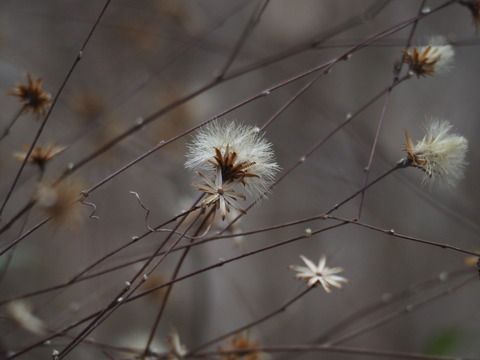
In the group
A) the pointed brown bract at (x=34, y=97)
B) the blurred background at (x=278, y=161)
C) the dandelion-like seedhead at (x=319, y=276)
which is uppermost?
the blurred background at (x=278, y=161)

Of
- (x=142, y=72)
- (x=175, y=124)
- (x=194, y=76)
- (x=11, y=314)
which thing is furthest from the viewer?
(x=194, y=76)

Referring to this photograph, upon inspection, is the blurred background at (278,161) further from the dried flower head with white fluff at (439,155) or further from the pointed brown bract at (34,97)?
the dried flower head with white fluff at (439,155)

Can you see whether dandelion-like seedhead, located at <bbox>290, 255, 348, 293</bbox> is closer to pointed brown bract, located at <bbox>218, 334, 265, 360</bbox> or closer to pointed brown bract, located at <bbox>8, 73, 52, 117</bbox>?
pointed brown bract, located at <bbox>218, 334, 265, 360</bbox>

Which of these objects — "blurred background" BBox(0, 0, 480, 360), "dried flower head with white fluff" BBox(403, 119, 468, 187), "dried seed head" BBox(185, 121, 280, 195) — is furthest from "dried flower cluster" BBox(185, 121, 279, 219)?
"blurred background" BBox(0, 0, 480, 360)

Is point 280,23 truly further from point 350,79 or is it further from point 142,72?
point 142,72

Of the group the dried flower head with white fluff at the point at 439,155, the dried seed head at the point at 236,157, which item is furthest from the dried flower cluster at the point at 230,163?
the dried flower head with white fluff at the point at 439,155

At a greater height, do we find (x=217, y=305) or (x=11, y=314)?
(x=217, y=305)

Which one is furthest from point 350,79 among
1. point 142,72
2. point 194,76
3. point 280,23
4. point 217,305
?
point 217,305
